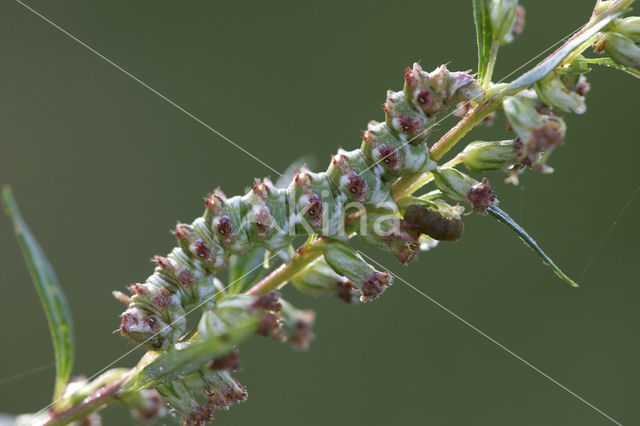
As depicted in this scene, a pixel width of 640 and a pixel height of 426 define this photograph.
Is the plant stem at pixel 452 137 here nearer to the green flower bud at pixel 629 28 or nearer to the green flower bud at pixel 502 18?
the green flower bud at pixel 502 18

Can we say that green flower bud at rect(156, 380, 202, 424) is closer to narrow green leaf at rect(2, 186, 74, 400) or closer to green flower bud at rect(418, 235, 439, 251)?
narrow green leaf at rect(2, 186, 74, 400)

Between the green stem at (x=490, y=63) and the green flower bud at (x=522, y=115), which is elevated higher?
the green stem at (x=490, y=63)

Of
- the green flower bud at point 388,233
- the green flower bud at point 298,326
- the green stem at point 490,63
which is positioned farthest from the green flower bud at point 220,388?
the green stem at point 490,63

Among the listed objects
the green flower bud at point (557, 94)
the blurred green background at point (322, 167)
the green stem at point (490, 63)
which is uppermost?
the green stem at point (490, 63)

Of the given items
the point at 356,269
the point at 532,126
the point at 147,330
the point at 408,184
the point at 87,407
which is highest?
the point at 532,126

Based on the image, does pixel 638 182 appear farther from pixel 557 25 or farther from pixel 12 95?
pixel 12 95

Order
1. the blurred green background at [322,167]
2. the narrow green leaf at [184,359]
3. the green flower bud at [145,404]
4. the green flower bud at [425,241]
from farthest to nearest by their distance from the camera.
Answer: the blurred green background at [322,167]
the green flower bud at [425,241]
the green flower bud at [145,404]
the narrow green leaf at [184,359]

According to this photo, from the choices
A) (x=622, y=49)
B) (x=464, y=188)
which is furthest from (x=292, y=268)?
(x=622, y=49)

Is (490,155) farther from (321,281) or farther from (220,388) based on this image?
(220,388)

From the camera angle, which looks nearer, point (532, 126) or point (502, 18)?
point (532, 126)
